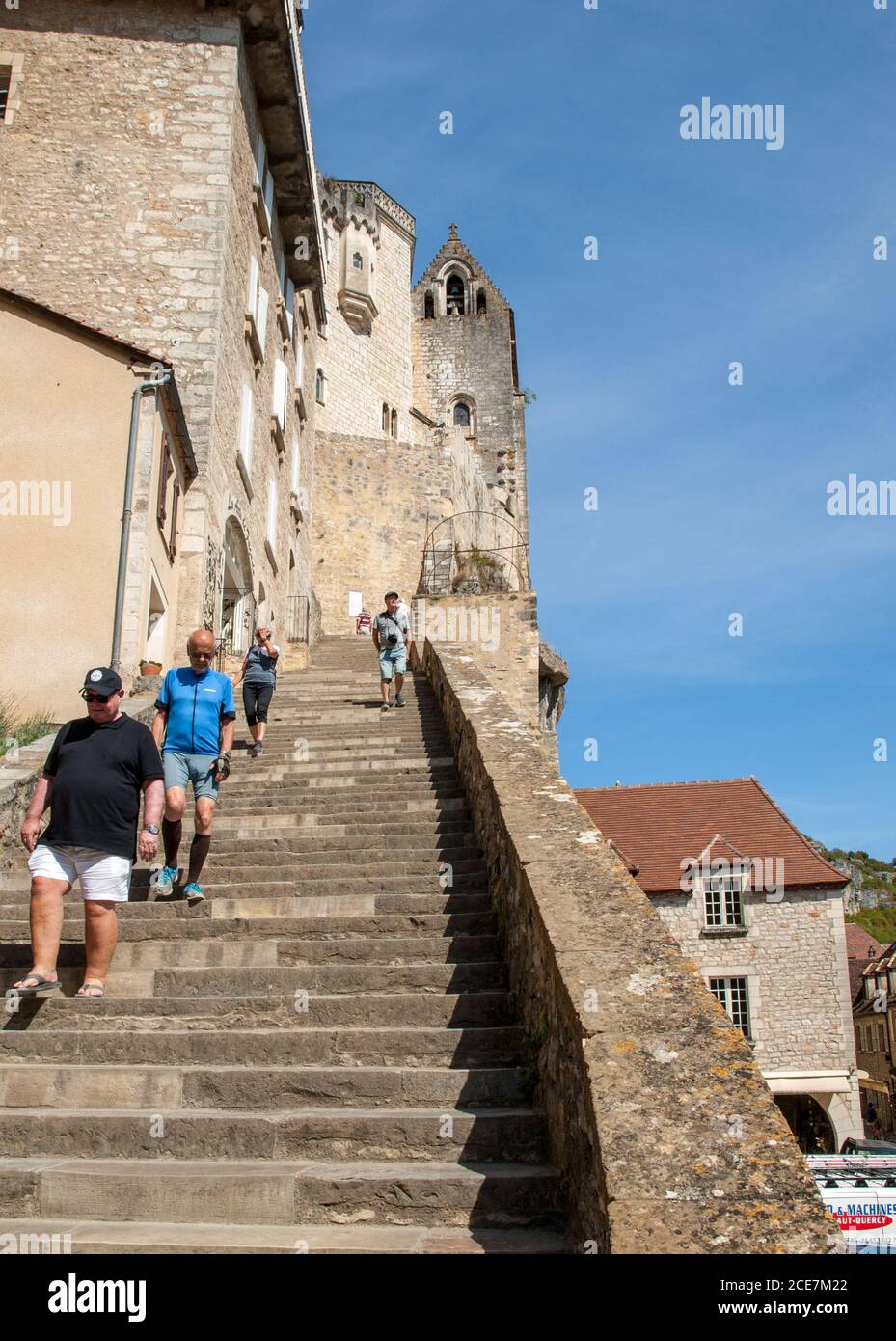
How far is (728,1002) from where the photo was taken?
2689cm

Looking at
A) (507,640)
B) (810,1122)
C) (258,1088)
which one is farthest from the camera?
(810,1122)

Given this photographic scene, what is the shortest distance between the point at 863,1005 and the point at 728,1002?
23.4 m

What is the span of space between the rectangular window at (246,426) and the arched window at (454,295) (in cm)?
3576

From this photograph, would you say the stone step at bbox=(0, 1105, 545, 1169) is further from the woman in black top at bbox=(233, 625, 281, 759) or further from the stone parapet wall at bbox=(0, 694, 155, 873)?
the woman in black top at bbox=(233, 625, 281, 759)

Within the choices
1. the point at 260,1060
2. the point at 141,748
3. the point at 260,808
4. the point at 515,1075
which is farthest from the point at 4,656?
the point at 515,1075

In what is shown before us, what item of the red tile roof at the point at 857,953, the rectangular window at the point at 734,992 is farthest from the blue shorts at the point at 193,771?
the red tile roof at the point at 857,953

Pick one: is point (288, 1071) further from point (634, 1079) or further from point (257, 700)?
point (257, 700)

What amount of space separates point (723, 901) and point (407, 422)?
2392cm

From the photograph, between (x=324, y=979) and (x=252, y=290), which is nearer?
(x=324, y=979)

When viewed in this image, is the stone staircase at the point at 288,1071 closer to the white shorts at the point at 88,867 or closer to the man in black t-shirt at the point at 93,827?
the man in black t-shirt at the point at 93,827

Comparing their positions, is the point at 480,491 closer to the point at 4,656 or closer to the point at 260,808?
the point at 4,656

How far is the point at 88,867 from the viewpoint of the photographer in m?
5.21

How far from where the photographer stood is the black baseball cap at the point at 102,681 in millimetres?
5449

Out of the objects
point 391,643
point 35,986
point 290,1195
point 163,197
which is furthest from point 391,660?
point 290,1195
